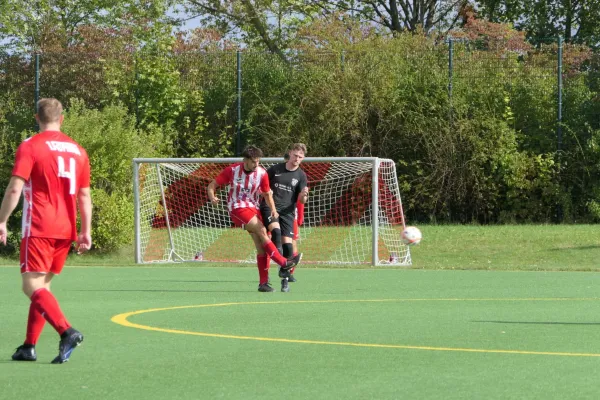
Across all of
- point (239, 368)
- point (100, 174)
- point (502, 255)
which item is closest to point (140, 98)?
point (100, 174)

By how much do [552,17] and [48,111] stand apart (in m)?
36.1

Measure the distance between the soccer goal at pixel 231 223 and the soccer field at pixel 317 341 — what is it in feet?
15.8

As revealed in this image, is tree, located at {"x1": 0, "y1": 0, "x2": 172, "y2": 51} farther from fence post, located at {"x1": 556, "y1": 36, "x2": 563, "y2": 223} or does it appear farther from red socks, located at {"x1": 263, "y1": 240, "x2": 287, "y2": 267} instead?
red socks, located at {"x1": 263, "y1": 240, "x2": 287, "y2": 267}

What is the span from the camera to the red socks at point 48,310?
25.4 feet

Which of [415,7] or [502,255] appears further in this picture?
[415,7]

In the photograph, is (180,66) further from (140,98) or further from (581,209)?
(581,209)

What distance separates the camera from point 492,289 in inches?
575

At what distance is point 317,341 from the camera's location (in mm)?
9102

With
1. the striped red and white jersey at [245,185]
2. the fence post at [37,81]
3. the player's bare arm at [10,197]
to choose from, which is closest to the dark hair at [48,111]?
the player's bare arm at [10,197]

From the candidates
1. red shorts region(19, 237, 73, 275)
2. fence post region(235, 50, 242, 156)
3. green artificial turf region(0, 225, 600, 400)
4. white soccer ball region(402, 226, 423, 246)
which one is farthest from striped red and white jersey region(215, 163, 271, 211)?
fence post region(235, 50, 242, 156)

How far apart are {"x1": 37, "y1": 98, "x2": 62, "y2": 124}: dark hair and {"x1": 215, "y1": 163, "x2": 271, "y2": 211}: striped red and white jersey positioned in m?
6.21

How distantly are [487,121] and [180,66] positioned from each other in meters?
7.36

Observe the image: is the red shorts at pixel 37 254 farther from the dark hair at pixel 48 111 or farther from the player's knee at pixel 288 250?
the player's knee at pixel 288 250

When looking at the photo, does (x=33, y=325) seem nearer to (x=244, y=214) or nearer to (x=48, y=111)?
(x=48, y=111)
